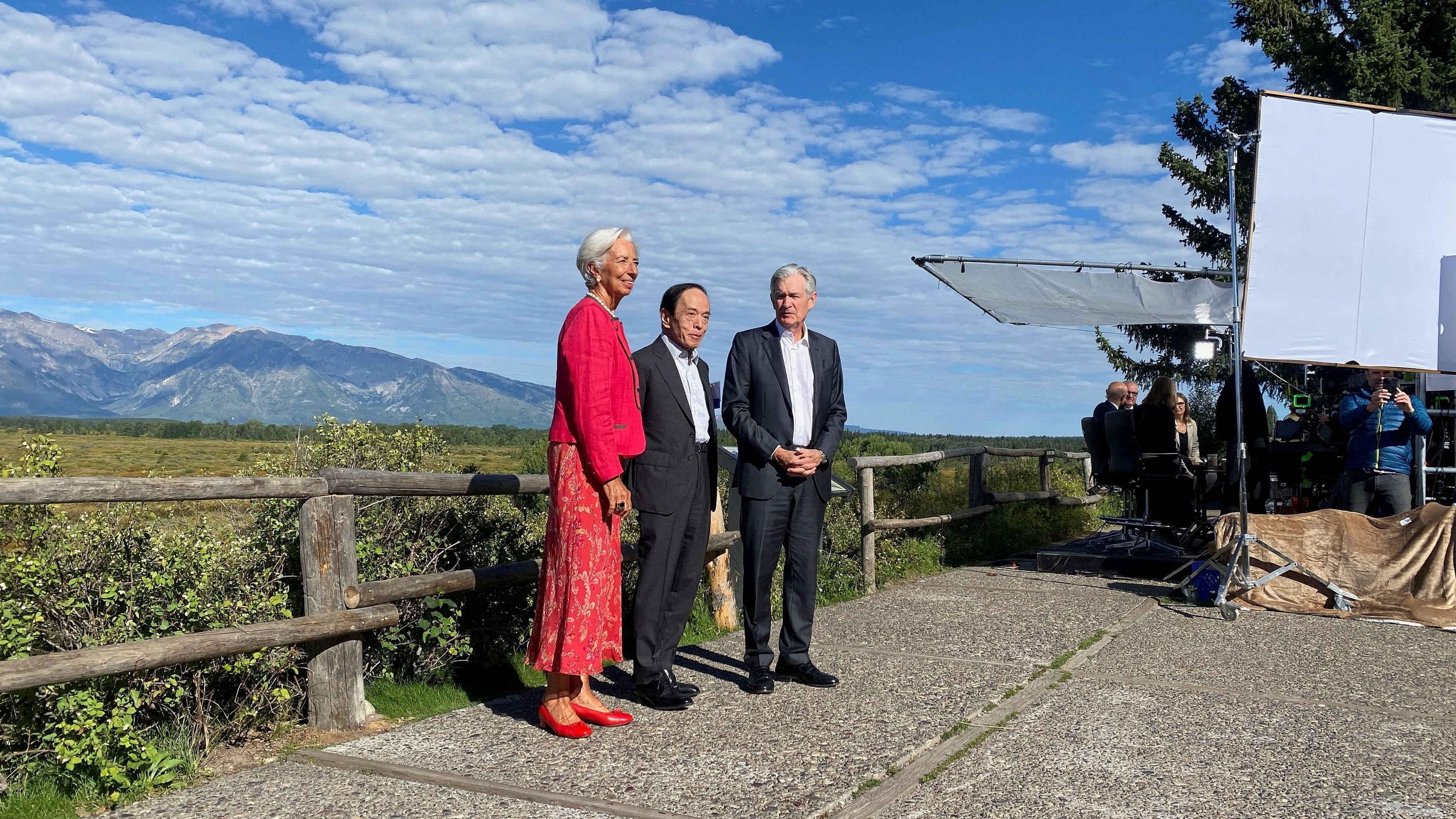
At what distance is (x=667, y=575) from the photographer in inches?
185

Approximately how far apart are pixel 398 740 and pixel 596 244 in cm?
211

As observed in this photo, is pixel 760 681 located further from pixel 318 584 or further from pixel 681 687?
pixel 318 584

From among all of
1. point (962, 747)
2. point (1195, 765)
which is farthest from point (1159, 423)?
point (962, 747)

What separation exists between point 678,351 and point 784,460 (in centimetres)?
74

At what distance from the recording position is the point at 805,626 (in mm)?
5387

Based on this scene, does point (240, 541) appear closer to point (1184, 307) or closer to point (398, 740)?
point (398, 740)

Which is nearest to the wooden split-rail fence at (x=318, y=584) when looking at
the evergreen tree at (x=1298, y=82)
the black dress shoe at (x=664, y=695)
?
the black dress shoe at (x=664, y=695)

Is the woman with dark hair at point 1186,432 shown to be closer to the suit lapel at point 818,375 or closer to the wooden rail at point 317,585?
the suit lapel at point 818,375

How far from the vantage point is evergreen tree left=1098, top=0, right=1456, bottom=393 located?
19781mm

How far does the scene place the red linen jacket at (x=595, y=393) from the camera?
13.6 feet

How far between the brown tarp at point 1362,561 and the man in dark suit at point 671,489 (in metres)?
4.72

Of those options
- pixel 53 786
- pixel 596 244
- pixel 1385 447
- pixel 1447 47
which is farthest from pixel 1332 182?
pixel 1447 47

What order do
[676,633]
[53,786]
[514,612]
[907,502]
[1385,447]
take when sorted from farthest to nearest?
[907,502] < [1385,447] < [514,612] < [676,633] < [53,786]

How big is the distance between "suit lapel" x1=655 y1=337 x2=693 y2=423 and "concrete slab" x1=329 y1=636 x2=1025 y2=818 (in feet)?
4.30
